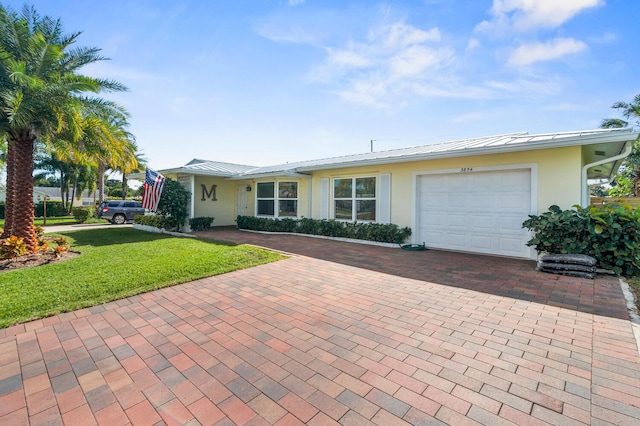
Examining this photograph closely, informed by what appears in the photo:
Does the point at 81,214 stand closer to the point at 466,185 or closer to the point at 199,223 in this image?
the point at 199,223

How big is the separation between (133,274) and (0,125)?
5.15 meters

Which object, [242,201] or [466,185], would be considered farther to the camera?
[242,201]

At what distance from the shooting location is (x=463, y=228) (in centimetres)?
854

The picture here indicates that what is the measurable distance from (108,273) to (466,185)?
8.82 meters

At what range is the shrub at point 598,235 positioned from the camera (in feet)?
18.8

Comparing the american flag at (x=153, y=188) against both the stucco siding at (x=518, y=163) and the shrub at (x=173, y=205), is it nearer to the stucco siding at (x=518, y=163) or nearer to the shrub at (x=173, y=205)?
the shrub at (x=173, y=205)

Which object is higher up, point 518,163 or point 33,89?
point 33,89

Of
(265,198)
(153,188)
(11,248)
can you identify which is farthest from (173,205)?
(11,248)

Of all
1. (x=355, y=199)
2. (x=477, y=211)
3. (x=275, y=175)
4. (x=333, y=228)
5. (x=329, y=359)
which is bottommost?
(x=329, y=359)

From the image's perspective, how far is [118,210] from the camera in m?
18.5

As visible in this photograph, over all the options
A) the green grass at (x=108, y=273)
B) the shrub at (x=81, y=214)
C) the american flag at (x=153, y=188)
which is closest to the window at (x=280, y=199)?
the american flag at (x=153, y=188)

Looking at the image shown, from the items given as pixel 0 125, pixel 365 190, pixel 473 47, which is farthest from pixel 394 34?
pixel 0 125

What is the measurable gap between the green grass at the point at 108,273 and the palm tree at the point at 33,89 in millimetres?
2014

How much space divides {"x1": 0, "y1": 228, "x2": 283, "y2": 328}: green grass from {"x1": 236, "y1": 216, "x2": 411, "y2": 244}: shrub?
3.64 m
